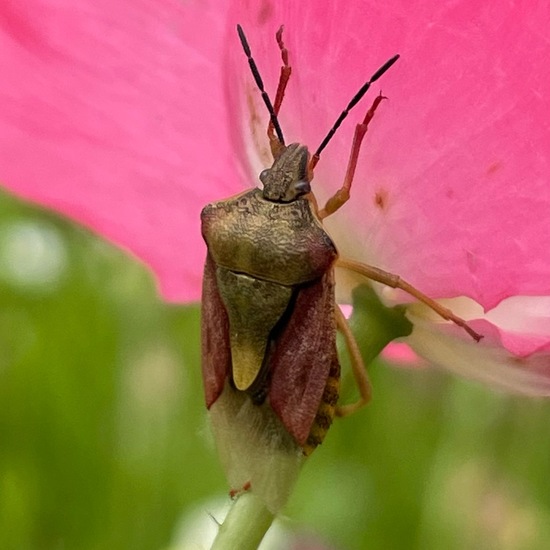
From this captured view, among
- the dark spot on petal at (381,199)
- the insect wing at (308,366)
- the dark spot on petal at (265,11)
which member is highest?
the dark spot on petal at (265,11)

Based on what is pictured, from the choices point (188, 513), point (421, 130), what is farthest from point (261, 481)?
point (188, 513)

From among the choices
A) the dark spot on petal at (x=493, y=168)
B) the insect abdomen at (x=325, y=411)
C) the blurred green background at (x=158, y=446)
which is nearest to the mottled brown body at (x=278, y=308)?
the insect abdomen at (x=325, y=411)

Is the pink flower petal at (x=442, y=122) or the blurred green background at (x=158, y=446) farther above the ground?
the pink flower petal at (x=442, y=122)

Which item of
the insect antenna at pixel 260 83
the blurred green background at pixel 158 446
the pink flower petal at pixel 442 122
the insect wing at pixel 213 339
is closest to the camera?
the pink flower petal at pixel 442 122

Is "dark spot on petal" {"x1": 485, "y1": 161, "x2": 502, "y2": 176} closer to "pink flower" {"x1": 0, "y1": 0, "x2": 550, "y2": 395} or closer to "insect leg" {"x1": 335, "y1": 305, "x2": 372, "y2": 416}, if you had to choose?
"pink flower" {"x1": 0, "y1": 0, "x2": 550, "y2": 395}

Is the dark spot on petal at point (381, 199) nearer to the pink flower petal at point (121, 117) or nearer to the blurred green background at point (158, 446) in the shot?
the pink flower petal at point (121, 117)

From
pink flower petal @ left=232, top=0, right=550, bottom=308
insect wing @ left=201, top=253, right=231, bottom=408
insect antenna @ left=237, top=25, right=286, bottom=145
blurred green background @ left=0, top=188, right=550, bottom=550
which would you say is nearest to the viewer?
pink flower petal @ left=232, top=0, right=550, bottom=308

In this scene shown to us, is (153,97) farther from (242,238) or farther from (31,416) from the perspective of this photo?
(31,416)

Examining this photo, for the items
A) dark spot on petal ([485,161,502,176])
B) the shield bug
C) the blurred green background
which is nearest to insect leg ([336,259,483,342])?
the shield bug

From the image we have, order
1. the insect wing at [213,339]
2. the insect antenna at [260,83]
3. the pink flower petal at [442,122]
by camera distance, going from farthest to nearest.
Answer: the insect wing at [213,339]
the insect antenna at [260,83]
the pink flower petal at [442,122]
